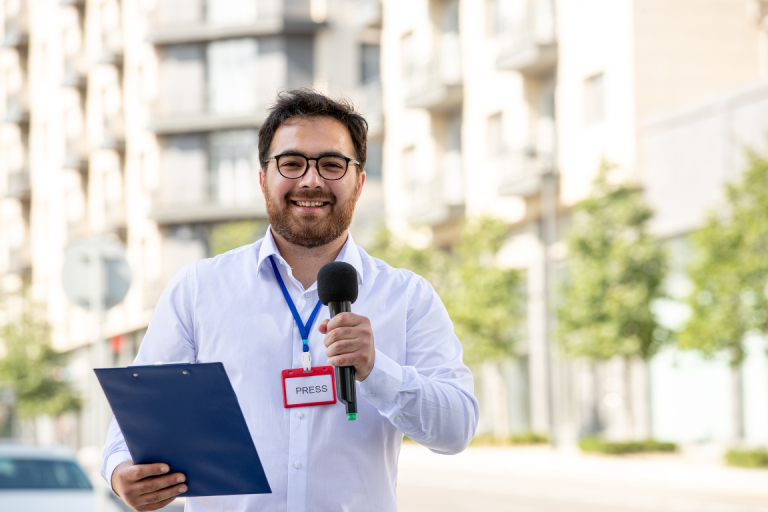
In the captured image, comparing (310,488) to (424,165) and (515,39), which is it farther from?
(424,165)

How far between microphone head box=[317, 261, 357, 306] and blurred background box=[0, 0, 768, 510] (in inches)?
253

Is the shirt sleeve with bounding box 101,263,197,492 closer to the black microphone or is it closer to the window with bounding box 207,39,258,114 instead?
the black microphone

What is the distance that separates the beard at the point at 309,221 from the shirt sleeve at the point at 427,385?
0.96 ft

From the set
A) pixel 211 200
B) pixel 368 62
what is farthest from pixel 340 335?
pixel 368 62

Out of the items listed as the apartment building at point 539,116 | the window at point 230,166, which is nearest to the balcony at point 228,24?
the window at point 230,166

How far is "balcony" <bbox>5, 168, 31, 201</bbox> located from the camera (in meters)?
63.7

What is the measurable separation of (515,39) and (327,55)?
17.7 m

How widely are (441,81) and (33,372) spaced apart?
805 inches

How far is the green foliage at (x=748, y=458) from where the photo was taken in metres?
21.1

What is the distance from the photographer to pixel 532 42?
3269 cm

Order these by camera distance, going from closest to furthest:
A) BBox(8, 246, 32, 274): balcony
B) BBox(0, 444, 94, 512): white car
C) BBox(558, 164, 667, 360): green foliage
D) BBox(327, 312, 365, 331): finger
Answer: BBox(327, 312, 365, 331): finger
BBox(0, 444, 94, 512): white car
BBox(558, 164, 667, 360): green foliage
BBox(8, 246, 32, 274): balcony

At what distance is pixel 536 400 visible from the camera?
35688mm

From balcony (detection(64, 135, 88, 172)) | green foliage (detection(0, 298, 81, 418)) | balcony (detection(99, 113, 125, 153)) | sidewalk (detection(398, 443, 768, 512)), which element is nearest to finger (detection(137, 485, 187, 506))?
Answer: sidewalk (detection(398, 443, 768, 512))

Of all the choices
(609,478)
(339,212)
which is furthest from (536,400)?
(339,212)
